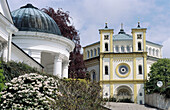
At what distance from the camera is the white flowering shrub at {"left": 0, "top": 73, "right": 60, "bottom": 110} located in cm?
1257

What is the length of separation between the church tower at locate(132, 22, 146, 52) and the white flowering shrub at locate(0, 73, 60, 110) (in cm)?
5768

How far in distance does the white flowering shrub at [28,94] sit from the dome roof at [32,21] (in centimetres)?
1337

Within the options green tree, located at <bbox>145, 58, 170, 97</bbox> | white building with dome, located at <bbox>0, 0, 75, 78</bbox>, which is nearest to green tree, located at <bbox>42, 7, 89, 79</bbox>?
white building with dome, located at <bbox>0, 0, 75, 78</bbox>

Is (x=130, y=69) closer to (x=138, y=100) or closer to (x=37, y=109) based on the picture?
(x=138, y=100)

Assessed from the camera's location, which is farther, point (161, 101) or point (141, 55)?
point (141, 55)

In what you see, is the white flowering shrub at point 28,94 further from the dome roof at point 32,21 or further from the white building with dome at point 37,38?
the dome roof at point 32,21

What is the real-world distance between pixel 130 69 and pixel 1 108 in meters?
58.5

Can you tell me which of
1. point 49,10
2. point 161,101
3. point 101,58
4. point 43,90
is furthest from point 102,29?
point 43,90

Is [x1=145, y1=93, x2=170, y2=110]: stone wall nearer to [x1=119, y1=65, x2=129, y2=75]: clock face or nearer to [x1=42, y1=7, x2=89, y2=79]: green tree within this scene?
[x1=42, y1=7, x2=89, y2=79]: green tree

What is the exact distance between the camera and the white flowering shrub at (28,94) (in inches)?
495

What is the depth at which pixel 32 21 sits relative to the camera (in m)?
27.6

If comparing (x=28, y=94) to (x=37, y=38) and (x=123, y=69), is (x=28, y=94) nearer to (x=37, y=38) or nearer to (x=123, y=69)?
(x=37, y=38)

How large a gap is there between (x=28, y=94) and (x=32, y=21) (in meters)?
15.7

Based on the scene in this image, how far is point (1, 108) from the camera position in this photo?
41.2ft
